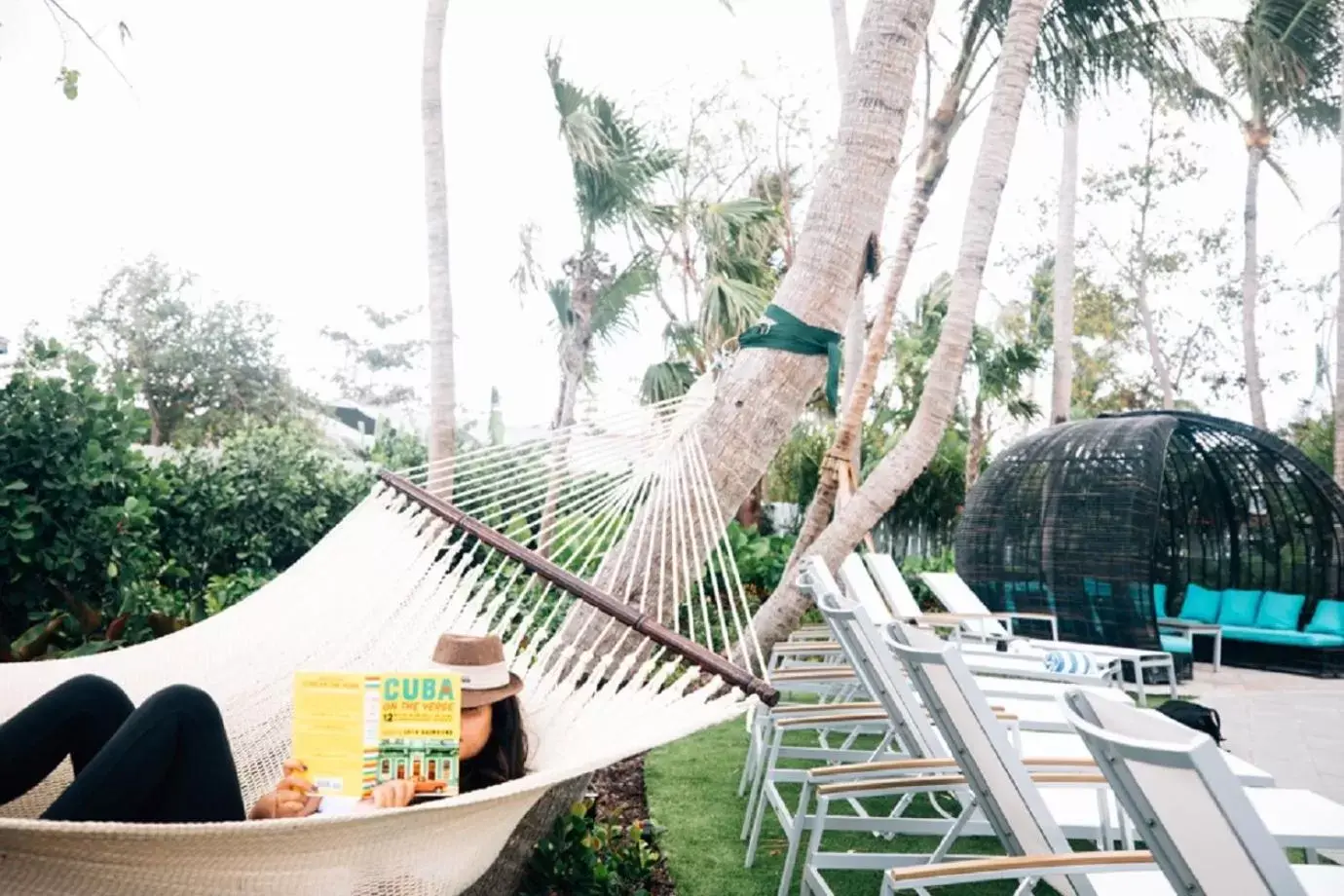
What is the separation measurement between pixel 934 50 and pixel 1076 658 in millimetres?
7192

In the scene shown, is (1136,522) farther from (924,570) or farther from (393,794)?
(393,794)

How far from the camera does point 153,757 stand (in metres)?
1.74

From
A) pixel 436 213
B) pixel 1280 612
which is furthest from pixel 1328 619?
pixel 436 213

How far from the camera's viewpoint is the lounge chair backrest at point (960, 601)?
19.5 feet

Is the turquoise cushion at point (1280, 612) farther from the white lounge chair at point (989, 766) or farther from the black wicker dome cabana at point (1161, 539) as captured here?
the white lounge chair at point (989, 766)

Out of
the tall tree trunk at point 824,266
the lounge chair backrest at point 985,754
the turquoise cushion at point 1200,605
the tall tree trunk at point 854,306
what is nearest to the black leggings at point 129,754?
the tall tree trunk at point 824,266

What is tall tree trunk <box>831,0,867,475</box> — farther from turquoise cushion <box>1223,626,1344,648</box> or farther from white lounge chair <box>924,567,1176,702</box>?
turquoise cushion <box>1223,626,1344,648</box>

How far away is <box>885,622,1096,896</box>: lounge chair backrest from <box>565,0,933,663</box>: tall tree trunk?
86 centimetres

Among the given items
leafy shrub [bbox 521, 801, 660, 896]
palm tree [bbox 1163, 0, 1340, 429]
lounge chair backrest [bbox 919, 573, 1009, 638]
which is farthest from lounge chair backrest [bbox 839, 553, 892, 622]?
palm tree [bbox 1163, 0, 1340, 429]

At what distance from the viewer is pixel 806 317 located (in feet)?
9.25

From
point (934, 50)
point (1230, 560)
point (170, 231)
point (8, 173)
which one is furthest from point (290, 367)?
point (1230, 560)

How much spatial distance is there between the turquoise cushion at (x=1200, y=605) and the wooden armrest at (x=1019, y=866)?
7.07 metres

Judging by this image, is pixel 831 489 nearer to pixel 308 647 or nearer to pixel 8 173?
pixel 308 647

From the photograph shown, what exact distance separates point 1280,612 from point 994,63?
4296mm
